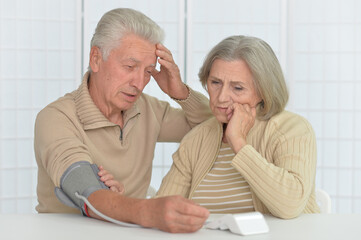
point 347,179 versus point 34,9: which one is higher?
point 34,9

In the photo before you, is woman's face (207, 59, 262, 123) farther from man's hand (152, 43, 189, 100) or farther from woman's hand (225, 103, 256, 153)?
man's hand (152, 43, 189, 100)

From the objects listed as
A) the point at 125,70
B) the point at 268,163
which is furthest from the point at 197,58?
the point at 268,163

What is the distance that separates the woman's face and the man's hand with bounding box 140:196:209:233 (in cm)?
71

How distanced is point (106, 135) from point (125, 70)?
29cm

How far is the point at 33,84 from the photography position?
164 inches

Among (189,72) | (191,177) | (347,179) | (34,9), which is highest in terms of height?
(34,9)

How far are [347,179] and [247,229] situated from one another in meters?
2.97

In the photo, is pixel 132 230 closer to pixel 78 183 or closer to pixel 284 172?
pixel 78 183

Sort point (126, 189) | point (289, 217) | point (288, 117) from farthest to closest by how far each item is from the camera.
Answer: point (126, 189), point (288, 117), point (289, 217)

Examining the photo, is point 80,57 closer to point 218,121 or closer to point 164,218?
point 218,121

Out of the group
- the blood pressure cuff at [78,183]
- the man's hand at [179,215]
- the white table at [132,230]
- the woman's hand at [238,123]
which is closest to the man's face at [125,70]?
the woman's hand at [238,123]

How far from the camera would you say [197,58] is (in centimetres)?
423

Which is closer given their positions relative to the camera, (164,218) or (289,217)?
(164,218)

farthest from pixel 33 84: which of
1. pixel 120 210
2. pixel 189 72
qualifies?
pixel 120 210
